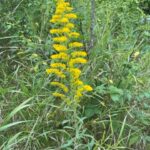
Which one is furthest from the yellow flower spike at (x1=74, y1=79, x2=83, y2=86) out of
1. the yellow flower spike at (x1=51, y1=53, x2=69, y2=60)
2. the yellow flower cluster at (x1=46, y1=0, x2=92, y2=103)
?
the yellow flower spike at (x1=51, y1=53, x2=69, y2=60)

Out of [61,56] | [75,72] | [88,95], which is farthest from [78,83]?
[88,95]

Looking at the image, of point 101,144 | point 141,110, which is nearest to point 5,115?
point 101,144

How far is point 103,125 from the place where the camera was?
2.99 m

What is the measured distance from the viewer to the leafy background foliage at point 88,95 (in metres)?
2.91

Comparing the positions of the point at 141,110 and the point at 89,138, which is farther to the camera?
the point at 141,110

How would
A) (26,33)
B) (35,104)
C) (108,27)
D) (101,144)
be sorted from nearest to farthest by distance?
(101,144) → (35,104) → (108,27) → (26,33)

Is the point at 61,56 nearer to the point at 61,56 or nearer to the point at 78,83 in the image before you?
the point at 61,56

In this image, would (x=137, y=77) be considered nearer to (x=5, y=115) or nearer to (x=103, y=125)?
(x=103, y=125)

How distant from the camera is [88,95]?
9.99 feet

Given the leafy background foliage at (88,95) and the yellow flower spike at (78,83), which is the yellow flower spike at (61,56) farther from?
the leafy background foliage at (88,95)

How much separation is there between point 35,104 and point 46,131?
21 cm

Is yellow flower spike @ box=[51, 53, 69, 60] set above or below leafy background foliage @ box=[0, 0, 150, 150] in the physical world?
above

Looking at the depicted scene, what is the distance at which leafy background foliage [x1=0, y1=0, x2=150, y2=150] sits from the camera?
291 cm

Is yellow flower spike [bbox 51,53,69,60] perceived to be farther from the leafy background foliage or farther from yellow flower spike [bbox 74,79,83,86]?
the leafy background foliage
